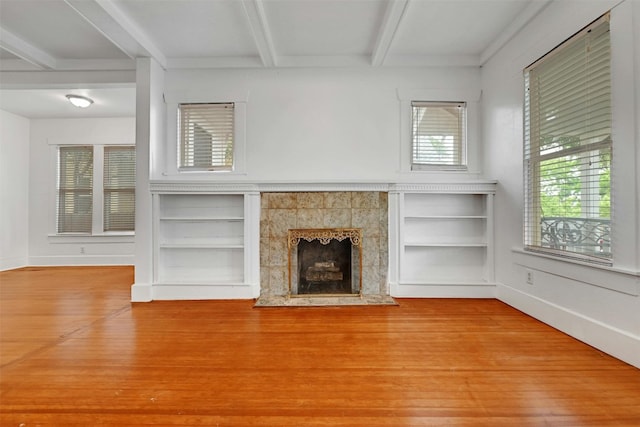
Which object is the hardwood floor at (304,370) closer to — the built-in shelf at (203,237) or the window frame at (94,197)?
the built-in shelf at (203,237)

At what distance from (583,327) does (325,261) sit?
235cm

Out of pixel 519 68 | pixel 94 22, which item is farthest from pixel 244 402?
pixel 519 68

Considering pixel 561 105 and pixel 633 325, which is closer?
pixel 633 325

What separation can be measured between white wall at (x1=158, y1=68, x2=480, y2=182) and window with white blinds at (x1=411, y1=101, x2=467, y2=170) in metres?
0.11

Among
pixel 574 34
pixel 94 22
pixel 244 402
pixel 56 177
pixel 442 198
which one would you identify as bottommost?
pixel 244 402

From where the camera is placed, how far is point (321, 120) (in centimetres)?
335

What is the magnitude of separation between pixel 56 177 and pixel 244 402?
5.97 meters

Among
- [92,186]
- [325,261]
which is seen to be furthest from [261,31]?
[92,186]

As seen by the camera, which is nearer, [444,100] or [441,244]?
[441,244]

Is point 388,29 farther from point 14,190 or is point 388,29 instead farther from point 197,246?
point 14,190

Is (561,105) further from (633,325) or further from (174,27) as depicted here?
(174,27)

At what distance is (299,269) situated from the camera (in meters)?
3.38

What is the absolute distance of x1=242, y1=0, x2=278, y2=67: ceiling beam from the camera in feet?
7.69

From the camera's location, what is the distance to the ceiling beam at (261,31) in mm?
2344
